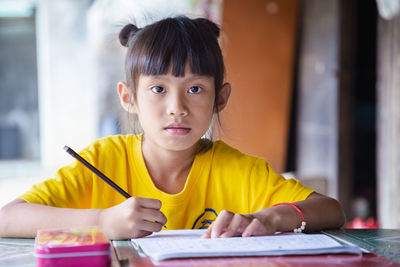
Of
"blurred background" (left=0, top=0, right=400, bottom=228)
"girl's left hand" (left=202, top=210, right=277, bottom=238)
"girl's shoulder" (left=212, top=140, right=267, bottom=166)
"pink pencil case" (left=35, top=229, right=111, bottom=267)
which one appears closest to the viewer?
"pink pencil case" (left=35, top=229, right=111, bottom=267)

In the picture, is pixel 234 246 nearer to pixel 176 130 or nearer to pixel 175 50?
pixel 176 130

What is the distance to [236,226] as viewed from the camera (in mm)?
1000

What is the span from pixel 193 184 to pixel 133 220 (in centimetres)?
43

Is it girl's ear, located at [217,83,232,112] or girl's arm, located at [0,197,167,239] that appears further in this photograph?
girl's ear, located at [217,83,232,112]

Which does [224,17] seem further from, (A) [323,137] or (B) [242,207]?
(B) [242,207]

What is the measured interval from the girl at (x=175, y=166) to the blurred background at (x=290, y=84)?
4.36 feet

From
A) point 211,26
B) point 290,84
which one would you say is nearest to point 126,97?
point 211,26

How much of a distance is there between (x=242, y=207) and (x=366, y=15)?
9.60 feet

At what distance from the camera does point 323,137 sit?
3.72 meters

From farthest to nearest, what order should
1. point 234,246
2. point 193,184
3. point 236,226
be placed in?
point 193,184 < point 236,226 < point 234,246

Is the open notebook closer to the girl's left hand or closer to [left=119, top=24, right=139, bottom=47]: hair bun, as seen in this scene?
the girl's left hand

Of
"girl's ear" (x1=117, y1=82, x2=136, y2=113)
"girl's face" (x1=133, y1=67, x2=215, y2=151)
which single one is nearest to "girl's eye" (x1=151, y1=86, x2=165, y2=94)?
"girl's face" (x1=133, y1=67, x2=215, y2=151)

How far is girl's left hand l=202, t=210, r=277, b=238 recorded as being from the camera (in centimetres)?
98

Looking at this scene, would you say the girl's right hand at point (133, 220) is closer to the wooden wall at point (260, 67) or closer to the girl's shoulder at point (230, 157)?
the girl's shoulder at point (230, 157)
